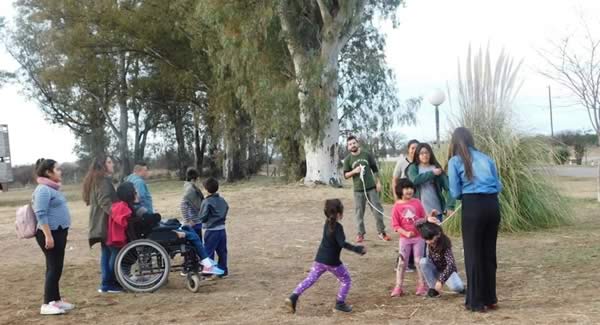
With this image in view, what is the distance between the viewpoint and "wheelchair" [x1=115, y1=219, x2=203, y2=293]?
694cm

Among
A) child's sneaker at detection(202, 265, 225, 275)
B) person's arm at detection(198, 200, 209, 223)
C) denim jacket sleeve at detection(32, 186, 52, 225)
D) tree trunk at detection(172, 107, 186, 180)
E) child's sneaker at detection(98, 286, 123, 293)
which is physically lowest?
child's sneaker at detection(98, 286, 123, 293)

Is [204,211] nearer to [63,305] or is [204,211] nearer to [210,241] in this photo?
[210,241]

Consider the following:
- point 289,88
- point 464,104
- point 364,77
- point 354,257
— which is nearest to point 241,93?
point 289,88

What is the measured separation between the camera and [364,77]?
81.8 feet

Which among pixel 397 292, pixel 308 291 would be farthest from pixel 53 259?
pixel 397 292

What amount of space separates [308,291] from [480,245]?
2.02m

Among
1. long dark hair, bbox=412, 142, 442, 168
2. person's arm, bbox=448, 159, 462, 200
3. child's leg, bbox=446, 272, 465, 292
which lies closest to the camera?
person's arm, bbox=448, 159, 462, 200

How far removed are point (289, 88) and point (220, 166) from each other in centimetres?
1970

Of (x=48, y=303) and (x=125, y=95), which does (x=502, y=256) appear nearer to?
(x=48, y=303)

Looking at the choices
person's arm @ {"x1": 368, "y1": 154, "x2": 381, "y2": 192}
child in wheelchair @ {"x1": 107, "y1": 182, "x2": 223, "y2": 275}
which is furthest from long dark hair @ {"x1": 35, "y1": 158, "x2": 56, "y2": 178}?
person's arm @ {"x1": 368, "y1": 154, "x2": 381, "y2": 192}

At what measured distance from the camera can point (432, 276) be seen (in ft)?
20.5

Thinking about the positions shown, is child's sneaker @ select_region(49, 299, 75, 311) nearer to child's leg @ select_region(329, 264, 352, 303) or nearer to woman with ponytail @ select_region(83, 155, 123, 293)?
woman with ponytail @ select_region(83, 155, 123, 293)

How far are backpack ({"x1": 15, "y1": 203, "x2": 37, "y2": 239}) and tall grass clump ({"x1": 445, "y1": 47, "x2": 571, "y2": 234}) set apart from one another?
6769 mm

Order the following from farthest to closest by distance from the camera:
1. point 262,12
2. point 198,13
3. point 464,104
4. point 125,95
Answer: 1. point 125,95
2. point 198,13
3. point 262,12
4. point 464,104
